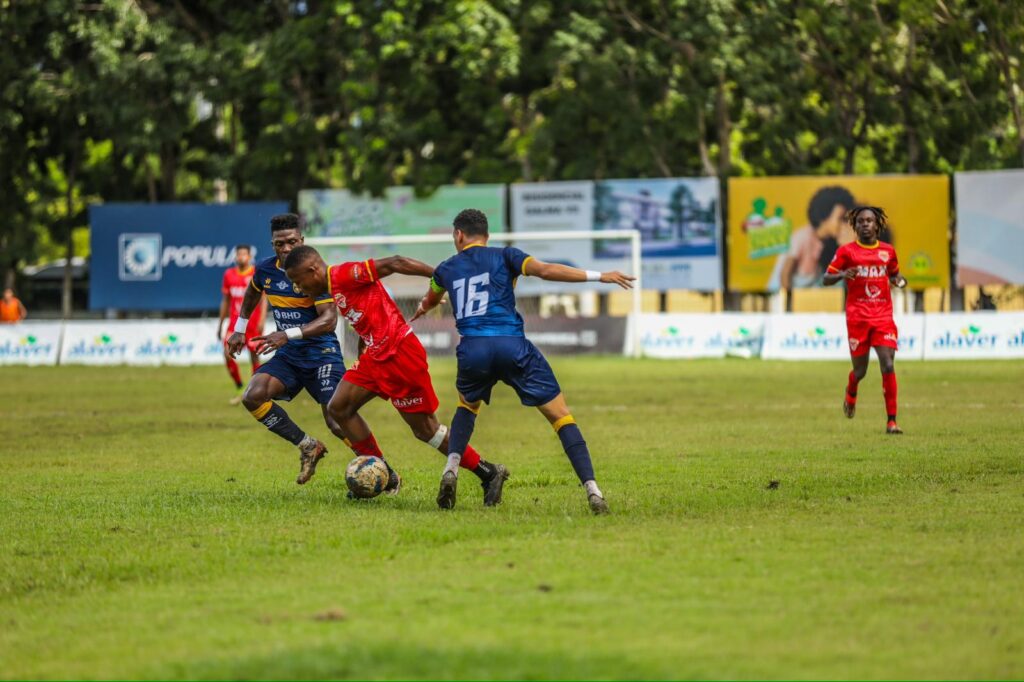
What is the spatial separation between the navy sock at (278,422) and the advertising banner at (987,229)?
90.1ft

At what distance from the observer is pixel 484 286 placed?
996 centimetres

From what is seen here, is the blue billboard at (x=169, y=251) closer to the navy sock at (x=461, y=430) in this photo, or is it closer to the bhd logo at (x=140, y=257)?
the bhd logo at (x=140, y=257)

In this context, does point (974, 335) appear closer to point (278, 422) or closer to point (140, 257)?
point (140, 257)

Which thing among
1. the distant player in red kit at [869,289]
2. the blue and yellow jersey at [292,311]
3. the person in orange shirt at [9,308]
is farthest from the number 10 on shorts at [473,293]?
the person in orange shirt at [9,308]

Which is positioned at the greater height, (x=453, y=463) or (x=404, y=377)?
(x=404, y=377)

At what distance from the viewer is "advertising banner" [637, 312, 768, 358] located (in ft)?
107

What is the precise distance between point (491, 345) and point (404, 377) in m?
Result: 0.89

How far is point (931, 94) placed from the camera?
39781 millimetres

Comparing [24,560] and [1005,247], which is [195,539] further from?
[1005,247]

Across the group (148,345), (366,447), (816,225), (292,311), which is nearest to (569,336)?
(816,225)

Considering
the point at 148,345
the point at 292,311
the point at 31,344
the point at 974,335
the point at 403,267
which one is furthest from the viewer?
the point at 31,344

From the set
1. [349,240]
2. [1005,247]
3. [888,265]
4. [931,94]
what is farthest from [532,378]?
[931,94]

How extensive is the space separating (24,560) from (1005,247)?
104ft

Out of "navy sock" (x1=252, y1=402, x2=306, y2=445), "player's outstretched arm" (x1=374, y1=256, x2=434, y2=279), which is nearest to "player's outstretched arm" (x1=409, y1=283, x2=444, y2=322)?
"player's outstretched arm" (x1=374, y1=256, x2=434, y2=279)
